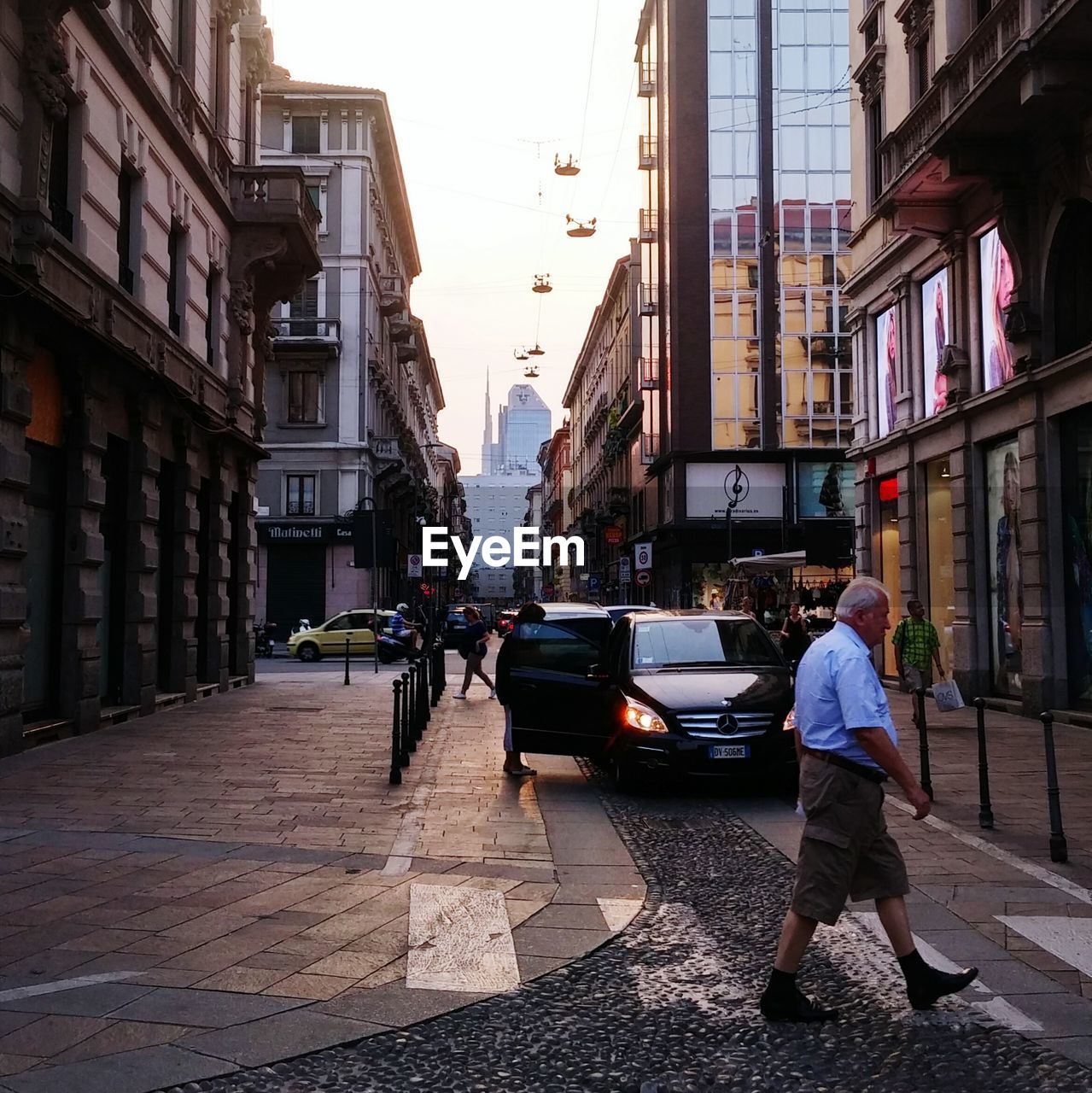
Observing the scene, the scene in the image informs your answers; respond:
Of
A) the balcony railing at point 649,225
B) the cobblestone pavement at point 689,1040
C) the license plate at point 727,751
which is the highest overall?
the balcony railing at point 649,225

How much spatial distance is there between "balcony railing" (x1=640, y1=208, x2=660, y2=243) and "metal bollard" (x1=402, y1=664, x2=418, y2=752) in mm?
43794

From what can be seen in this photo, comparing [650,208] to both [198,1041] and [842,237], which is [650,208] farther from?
[198,1041]

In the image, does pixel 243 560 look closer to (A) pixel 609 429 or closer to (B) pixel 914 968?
(B) pixel 914 968

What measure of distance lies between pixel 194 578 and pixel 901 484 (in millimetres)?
13011

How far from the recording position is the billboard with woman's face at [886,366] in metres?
23.9

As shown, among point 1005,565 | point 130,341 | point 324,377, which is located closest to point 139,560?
point 130,341

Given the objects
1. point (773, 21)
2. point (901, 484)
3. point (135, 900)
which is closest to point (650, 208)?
point (773, 21)

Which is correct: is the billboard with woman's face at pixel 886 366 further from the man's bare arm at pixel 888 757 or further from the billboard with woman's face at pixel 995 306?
the man's bare arm at pixel 888 757

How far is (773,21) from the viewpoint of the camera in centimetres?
4828

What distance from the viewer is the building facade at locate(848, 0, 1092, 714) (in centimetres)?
1605

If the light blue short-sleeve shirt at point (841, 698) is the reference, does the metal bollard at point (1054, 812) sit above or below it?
below

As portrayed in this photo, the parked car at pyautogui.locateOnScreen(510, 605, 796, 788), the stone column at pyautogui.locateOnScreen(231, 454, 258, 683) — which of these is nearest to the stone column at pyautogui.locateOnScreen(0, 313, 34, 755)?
the parked car at pyautogui.locateOnScreen(510, 605, 796, 788)

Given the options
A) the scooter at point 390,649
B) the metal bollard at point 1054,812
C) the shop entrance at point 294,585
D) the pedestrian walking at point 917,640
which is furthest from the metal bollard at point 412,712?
the shop entrance at point 294,585

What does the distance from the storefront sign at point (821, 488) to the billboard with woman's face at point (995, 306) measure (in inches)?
1145
